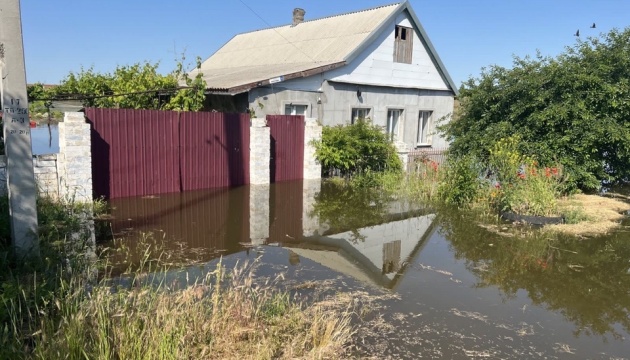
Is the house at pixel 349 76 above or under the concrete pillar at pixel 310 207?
above

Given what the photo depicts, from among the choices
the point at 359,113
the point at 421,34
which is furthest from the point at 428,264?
the point at 421,34

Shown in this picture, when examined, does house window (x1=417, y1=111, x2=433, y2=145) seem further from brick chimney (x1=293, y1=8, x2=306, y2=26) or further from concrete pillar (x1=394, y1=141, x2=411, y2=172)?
brick chimney (x1=293, y1=8, x2=306, y2=26)

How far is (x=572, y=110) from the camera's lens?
438 inches

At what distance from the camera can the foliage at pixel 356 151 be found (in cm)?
1298

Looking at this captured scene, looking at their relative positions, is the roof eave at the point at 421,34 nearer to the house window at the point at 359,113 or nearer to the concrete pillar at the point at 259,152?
the house window at the point at 359,113

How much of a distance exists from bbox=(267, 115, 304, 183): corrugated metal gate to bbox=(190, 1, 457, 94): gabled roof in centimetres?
132

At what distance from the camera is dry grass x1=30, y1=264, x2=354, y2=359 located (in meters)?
3.23

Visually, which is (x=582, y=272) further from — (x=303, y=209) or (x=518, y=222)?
(x=303, y=209)

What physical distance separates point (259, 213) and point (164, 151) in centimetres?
308

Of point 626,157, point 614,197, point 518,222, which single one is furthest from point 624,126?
point 518,222

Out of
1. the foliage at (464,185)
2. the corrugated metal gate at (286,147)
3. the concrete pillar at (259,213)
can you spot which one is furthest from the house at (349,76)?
the foliage at (464,185)

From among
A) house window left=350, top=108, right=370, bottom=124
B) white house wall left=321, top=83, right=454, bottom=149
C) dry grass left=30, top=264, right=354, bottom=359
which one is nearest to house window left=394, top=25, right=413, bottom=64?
white house wall left=321, top=83, right=454, bottom=149

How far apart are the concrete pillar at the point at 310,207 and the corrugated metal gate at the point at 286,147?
0.58 metres

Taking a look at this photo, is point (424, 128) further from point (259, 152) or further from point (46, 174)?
point (46, 174)
